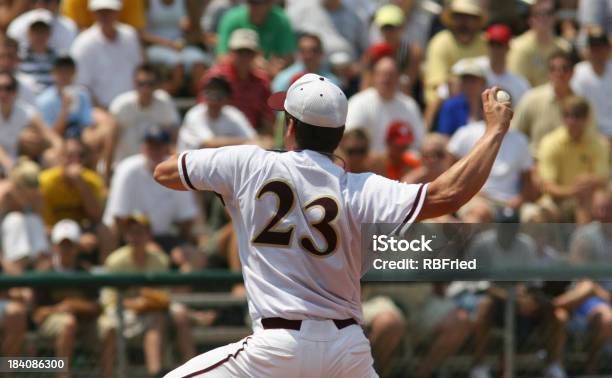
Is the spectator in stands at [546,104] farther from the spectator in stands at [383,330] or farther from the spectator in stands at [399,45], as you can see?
the spectator in stands at [383,330]

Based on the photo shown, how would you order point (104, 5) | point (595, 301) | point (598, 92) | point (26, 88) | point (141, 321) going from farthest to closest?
point (598, 92), point (104, 5), point (26, 88), point (595, 301), point (141, 321)

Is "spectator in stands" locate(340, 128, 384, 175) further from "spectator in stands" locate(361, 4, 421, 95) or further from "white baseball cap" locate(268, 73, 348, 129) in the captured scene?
"white baseball cap" locate(268, 73, 348, 129)

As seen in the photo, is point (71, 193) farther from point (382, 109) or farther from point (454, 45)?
Result: point (454, 45)

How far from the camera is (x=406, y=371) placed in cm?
852

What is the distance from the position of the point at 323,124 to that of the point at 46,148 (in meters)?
5.55

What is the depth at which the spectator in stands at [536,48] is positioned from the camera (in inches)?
466

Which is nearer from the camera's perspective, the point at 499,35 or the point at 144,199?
the point at 144,199

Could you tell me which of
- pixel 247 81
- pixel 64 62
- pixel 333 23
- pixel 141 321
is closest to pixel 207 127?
pixel 247 81

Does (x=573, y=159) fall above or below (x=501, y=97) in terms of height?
above

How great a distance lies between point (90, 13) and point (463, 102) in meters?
3.63

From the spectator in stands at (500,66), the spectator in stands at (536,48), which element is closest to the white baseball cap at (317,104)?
the spectator in stands at (500,66)

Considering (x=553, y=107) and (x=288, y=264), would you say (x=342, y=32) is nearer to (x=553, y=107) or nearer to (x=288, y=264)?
(x=553, y=107)

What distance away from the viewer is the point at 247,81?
10.9m

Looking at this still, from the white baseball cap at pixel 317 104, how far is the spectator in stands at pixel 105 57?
6.24m
